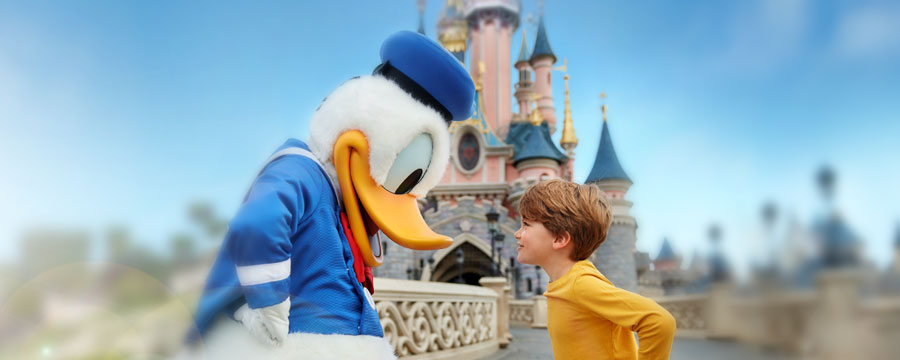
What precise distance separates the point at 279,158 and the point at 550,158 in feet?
66.4

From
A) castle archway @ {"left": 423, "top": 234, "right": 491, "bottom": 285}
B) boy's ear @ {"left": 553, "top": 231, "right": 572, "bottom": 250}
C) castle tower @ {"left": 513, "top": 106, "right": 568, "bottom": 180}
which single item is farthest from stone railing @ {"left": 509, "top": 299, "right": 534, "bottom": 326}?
boy's ear @ {"left": 553, "top": 231, "right": 572, "bottom": 250}

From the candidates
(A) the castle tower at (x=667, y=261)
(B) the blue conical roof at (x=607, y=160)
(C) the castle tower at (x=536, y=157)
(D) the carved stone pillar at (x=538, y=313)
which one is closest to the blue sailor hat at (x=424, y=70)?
(A) the castle tower at (x=667, y=261)

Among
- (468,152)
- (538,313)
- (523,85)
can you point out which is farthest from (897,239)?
(523,85)

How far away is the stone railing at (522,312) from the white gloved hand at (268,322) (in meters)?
14.4

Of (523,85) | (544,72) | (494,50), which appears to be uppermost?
(494,50)

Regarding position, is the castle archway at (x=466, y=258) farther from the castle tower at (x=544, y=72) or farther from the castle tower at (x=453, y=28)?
the castle tower at (x=453, y=28)

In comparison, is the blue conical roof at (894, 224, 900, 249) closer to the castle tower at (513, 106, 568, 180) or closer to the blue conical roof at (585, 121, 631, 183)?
the blue conical roof at (585, 121, 631, 183)

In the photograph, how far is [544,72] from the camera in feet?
84.1

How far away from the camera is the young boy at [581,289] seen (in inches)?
49.1

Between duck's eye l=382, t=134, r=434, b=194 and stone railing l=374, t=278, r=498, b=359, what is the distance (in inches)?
82.6

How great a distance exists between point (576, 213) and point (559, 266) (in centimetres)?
16

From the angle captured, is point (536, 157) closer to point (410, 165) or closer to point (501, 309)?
point (501, 309)

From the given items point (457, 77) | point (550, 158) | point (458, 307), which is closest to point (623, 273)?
point (550, 158)

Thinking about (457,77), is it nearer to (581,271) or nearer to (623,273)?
(581,271)
